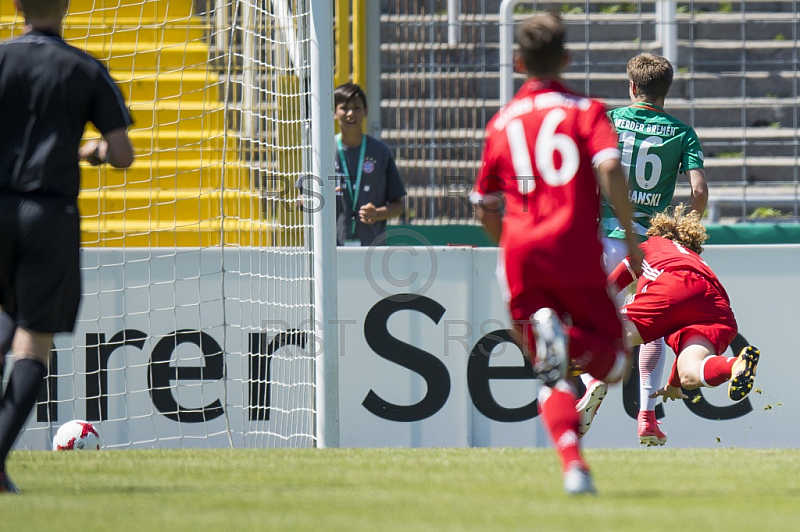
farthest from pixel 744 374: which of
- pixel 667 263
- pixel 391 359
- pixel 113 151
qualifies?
pixel 113 151

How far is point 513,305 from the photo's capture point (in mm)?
4094

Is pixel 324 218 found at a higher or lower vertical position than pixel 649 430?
higher

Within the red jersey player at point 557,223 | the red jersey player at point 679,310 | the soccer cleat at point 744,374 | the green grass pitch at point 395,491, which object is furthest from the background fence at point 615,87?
the red jersey player at point 557,223

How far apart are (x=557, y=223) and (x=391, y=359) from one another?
374 centimetres

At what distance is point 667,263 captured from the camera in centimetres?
599

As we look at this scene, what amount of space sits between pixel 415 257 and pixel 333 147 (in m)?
1.25

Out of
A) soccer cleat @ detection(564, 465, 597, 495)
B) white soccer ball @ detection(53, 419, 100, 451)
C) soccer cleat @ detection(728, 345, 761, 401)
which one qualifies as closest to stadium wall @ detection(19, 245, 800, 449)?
white soccer ball @ detection(53, 419, 100, 451)

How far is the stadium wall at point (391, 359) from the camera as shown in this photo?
7.53 meters

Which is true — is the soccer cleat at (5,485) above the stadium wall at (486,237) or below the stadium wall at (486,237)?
below

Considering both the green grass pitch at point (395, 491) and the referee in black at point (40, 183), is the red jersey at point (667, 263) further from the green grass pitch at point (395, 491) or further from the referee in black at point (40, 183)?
the referee in black at point (40, 183)

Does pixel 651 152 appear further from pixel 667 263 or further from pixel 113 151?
pixel 113 151

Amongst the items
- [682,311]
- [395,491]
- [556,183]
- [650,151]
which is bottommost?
[395,491]

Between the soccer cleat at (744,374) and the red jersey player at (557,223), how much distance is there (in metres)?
1.49

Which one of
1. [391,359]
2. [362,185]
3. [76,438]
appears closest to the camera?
[76,438]
